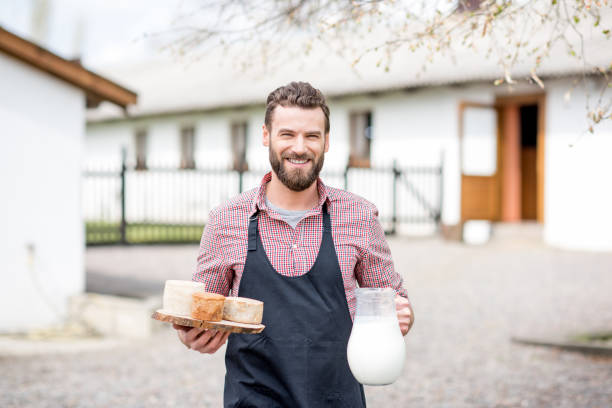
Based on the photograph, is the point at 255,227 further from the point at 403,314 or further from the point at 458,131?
the point at 458,131

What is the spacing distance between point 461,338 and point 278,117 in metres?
5.18

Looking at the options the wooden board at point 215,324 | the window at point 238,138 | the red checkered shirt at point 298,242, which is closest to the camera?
the wooden board at point 215,324

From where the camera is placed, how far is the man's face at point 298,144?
6.81ft

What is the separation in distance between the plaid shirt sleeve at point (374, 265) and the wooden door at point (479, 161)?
471 inches

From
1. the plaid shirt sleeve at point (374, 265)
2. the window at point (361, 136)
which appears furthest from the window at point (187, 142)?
the plaid shirt sleeve at point (374, 265)

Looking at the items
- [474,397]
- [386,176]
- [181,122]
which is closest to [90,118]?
[181,122]

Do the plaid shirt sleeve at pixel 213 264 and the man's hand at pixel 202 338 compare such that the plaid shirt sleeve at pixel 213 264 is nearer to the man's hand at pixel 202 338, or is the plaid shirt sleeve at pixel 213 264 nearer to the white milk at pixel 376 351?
the man's hand at pixel 202 338

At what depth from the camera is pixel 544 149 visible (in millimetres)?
13125

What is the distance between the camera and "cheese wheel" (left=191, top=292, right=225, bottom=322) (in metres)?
1.90

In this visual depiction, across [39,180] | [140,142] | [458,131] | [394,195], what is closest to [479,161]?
[458,131]

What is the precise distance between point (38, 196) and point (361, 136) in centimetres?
1016

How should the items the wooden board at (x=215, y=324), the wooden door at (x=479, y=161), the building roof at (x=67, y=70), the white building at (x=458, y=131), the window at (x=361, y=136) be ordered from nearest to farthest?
the wooden board at (x=215, y=324)
the building roof at (x=67, y=70)
the white building at (x=458, y=131)
the wooden door at (x=479, y=161)
the window at (x=361, y=136)

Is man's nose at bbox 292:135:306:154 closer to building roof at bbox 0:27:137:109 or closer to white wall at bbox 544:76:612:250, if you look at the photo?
building roof at bbox 0:27:137:109

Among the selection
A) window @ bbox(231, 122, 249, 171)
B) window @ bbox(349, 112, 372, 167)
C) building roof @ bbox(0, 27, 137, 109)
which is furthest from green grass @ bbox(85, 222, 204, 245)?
building roof @ bbox(0, 27, 137, 109)
